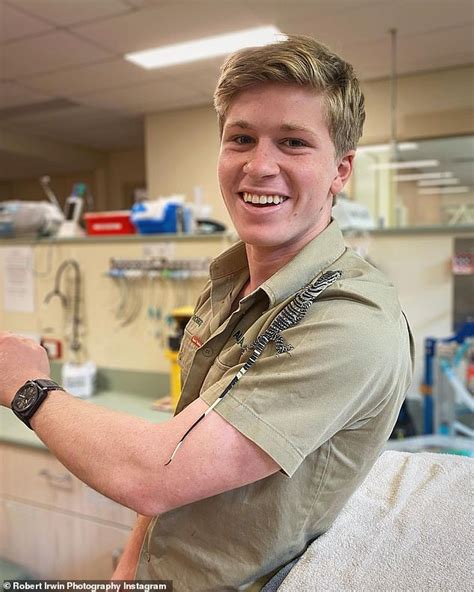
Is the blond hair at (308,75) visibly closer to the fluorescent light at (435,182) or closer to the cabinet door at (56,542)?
the cabinet door at (56,542)

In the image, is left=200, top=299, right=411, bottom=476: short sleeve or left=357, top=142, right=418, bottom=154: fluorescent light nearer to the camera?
left=200, top=299, right=411, bottom=476: short sleeve

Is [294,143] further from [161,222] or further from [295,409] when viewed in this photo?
[161,222]

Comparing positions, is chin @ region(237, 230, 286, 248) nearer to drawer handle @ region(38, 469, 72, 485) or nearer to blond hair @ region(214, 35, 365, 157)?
blond hair @ region(214, 35, 365, 157)

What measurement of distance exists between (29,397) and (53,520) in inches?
49.3

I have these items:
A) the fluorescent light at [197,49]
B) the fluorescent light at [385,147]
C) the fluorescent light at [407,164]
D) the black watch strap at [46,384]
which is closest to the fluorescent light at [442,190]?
the fluorescent light at [407,164]

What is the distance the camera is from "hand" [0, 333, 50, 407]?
807mm

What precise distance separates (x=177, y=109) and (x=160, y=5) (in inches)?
91.5

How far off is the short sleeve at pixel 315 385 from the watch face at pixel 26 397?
0.92ft

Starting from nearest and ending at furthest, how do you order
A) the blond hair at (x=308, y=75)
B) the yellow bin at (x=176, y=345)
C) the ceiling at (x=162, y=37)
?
the blond hair at (x=308, y=75), the yellow bin at (x=176, y=345), the ceiling at (x=162, y=37)

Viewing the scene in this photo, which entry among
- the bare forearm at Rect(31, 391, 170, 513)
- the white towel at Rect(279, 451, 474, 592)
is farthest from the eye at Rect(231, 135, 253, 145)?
the white towel at Rect(279, 451, 474, 592)

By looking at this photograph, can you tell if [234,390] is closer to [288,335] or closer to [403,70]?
[288,335]

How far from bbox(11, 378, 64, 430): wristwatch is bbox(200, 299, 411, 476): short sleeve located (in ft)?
0.88

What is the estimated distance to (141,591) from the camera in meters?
0.90

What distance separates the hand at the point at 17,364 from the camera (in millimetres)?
807
